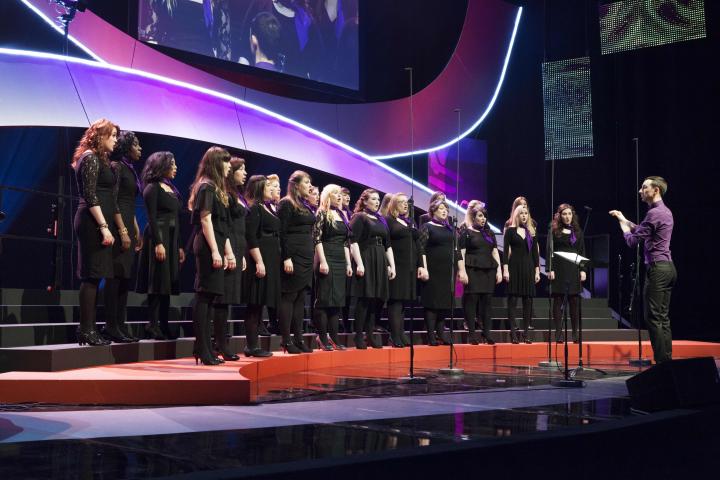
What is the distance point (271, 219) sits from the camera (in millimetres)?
6062

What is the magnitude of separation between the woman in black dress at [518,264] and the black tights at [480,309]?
12.6 inches

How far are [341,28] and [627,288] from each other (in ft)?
18.5

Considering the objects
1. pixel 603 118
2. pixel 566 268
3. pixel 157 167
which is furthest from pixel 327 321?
Result: pixel 603 118

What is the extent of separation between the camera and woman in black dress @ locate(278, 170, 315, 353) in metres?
6.20

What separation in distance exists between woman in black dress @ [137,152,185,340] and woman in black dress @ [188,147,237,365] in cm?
47

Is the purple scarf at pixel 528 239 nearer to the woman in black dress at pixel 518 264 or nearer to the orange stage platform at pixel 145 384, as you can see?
the woman in black dress at pixel 518 264

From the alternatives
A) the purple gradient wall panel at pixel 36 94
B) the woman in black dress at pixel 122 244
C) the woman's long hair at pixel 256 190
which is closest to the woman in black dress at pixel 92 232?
the woman in black dress at pixel 122 244

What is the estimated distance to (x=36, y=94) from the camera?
734 centimetres

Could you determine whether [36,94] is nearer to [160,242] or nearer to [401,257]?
[160,242]

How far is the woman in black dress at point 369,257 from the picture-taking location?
7.42 m

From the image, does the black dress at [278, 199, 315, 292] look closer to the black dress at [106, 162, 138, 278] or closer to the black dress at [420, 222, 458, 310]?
the black dress at [106, 162, 138, 278]

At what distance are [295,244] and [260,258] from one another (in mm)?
454

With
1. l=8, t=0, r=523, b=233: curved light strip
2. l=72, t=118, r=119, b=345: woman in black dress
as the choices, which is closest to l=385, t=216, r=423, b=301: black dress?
l=8, t=0, r=523, b=233: curved light strip

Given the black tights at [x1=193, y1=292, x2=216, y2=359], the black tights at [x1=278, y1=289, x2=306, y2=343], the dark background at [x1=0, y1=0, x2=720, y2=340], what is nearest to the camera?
the black tights at [x1=193, y1=292, x2=216, y2=359]
